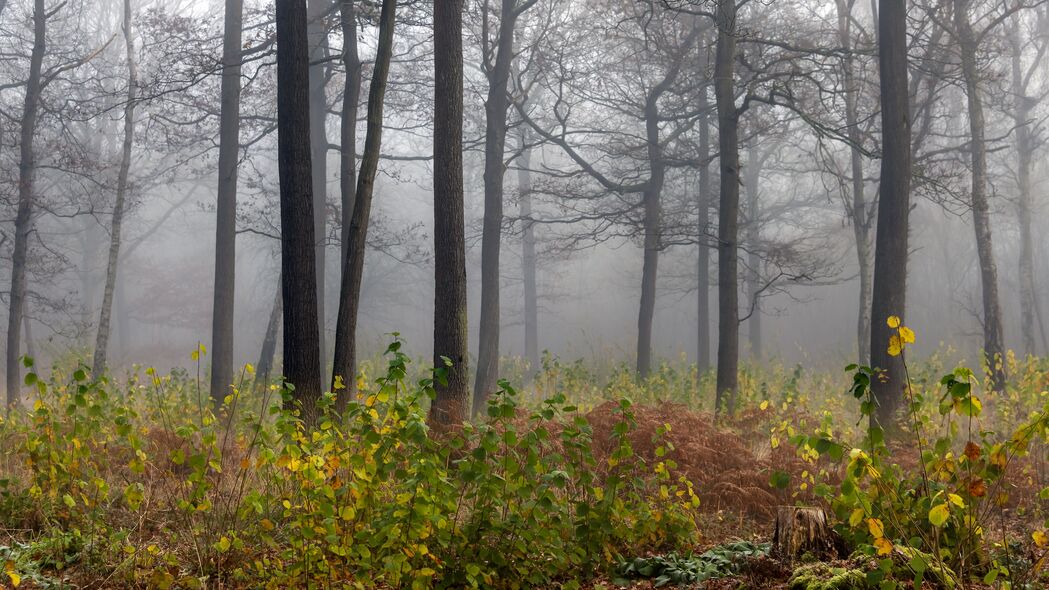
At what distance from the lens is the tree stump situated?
4.21 m

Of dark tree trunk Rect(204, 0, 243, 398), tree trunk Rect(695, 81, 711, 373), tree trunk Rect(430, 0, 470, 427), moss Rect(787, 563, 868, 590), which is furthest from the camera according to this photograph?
tree trunk Rect(695, 81, 711, 373)

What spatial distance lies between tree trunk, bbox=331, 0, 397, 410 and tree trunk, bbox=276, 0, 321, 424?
0.31m

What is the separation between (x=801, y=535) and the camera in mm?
4223

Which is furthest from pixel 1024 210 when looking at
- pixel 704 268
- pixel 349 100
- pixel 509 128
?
pixel 349 100

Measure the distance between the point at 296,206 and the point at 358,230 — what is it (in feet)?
2.06

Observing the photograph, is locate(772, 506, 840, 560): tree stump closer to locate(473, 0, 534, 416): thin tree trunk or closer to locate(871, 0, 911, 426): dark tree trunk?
locate(871, 0, 911, 426): dark tree trunk

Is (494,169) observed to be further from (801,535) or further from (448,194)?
(801,535)

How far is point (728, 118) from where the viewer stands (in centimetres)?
1092

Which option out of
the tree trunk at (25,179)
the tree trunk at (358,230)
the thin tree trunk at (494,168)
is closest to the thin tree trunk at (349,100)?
the thin tree trunk at (494,168)

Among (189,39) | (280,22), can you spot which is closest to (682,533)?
(280,22)

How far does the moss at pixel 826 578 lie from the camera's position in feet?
11.6

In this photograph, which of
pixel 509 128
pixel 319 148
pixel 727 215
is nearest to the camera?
pixel 727 215

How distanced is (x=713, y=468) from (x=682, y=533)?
7.06 feet

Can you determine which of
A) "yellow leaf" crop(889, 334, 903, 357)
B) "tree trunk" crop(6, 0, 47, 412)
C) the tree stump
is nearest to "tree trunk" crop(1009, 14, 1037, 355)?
the tree stump
